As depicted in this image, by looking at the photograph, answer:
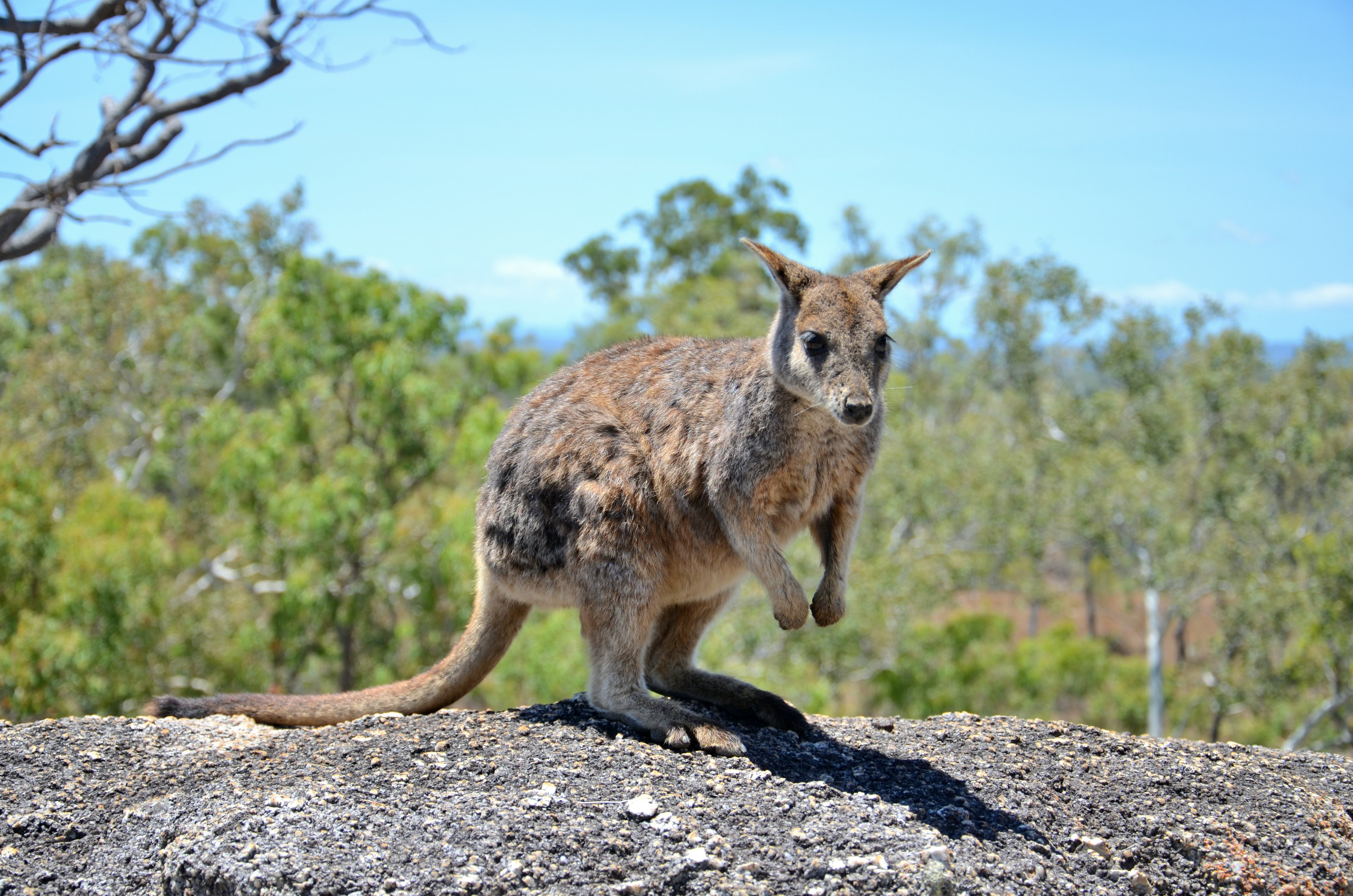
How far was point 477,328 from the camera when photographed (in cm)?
2034

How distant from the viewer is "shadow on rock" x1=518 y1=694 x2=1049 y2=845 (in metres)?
4.57

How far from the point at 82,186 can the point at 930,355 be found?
39.1 metres

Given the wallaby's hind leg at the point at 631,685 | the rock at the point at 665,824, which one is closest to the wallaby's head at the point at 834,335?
the wallaby's hind leg at the point at 631,685

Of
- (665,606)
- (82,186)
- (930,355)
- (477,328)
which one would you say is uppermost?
(930,355)

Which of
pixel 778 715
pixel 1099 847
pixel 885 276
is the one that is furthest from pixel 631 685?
pixel 885 276

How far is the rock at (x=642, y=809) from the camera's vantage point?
4.32 m

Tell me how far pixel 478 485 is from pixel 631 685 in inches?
565

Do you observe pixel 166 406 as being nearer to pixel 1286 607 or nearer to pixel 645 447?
pixel 645 447

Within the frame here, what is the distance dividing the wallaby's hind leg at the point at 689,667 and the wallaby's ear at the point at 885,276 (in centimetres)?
183

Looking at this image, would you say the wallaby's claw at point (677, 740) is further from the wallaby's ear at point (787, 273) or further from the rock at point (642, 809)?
the wallaby's ear at point (787, 273)

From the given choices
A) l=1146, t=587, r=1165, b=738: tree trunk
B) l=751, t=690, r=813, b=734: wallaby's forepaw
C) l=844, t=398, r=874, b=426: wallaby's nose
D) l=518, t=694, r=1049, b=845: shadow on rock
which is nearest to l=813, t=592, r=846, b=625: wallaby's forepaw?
l=751, t=690, r=813, b=734: wallaby's forepaw

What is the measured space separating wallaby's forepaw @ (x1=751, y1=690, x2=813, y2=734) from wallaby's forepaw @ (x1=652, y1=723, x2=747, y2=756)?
1.49ft

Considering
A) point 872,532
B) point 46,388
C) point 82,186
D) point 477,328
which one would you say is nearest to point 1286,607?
point 872,532

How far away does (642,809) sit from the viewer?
4.35m
